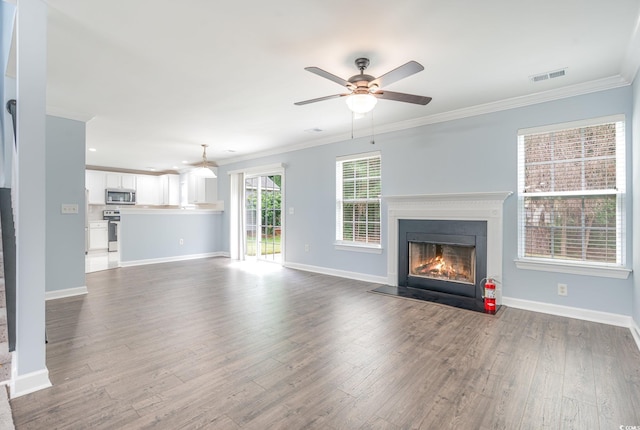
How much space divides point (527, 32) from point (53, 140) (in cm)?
553

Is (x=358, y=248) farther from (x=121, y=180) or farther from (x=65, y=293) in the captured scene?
(x=121, y=180)

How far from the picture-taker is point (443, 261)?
14.9 feet

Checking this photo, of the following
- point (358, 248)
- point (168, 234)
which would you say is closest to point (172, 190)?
point (168, 234)

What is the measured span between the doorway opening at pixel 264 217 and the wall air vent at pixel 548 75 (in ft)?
16.0

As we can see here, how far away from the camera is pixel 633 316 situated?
3.06 metres

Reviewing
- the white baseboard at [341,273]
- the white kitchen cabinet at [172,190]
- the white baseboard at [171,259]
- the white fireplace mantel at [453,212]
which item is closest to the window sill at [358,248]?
the white fireplace mantel at [453,212]

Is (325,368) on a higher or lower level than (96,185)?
lower

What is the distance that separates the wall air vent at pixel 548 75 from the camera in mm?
3035

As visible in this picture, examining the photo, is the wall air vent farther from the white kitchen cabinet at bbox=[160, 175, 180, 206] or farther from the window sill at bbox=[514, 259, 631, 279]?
the white kitchen cabinet at bbox=[160, 175, 180, 206]

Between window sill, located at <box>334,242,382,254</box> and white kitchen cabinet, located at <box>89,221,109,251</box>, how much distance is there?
7.19 meters

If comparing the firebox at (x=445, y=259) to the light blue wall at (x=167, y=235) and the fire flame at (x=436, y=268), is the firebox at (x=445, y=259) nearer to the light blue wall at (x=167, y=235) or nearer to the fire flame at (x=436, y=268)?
the fire flame at (x=436, y=268)

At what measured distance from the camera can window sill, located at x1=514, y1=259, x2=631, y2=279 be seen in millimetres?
3154

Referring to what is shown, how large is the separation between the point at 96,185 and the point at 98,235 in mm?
1453

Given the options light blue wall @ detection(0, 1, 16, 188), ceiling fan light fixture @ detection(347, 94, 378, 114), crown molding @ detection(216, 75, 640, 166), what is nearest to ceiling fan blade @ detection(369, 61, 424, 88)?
ceiling fan light fixture @ detection(347, 94, 378, 114)
